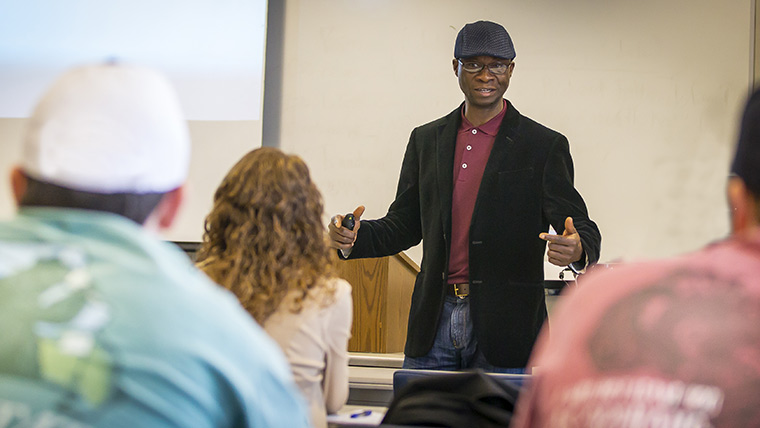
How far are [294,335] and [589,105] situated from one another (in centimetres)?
335

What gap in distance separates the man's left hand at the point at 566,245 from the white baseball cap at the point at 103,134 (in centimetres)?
145

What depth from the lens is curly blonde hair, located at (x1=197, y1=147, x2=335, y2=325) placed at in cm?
170

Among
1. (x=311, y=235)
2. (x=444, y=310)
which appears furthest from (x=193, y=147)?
(x=311, y=235)

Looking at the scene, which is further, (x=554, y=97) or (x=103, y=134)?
(x=554, y=97)

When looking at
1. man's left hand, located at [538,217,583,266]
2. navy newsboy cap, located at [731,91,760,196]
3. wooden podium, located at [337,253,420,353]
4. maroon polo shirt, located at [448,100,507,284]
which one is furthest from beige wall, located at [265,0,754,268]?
navy newsboy cap, located at [731,91,760,196]

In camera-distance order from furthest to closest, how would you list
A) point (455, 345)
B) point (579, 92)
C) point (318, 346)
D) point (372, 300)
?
1. point (579, 92)
2. point (372, 300)
3. point (455, 345)
4. point (318, 346)

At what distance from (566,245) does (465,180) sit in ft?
1.53

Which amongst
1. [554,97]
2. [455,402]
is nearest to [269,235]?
[455,402]

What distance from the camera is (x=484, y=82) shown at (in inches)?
100

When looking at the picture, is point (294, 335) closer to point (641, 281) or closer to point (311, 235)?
point (311, 235)

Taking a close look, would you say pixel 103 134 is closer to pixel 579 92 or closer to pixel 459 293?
pixel 459 293

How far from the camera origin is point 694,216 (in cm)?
445

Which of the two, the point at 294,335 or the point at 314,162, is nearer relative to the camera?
the point at 294,335

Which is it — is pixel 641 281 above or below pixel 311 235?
above
